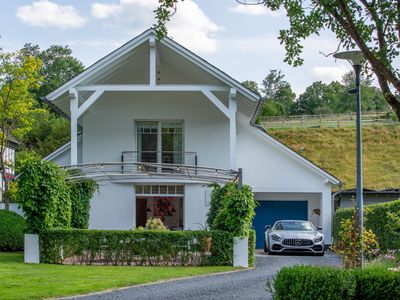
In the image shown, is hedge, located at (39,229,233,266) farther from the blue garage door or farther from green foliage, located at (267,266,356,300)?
the blue garage door

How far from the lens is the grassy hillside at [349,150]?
4478 cm

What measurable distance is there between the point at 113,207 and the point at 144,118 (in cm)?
373

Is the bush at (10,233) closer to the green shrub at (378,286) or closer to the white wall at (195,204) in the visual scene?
the white wall at (195,204)

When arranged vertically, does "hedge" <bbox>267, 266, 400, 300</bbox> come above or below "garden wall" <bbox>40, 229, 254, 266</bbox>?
above

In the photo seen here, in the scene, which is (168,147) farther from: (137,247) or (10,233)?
(137,247)

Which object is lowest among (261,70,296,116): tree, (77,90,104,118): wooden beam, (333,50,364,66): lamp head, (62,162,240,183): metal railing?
(62,162,240,183): metal railing

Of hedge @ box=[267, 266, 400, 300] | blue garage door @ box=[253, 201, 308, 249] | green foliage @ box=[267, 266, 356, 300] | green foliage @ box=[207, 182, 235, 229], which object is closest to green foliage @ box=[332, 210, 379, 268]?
hedge @ box=[267, 266, 400, 300]

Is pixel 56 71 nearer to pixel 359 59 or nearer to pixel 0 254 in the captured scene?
pixel 0 254

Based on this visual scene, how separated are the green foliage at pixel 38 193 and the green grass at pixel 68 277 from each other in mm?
1260

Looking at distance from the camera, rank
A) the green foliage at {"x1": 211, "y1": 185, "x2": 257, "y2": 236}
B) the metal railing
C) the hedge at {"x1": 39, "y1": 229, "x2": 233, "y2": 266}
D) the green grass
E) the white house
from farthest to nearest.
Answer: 1. the white house
2. the metal railing
3. the green foliage at {"x1": 211, "y1": 185, "x2": 257, "y2": 236}
4. the hedge at {"x1": 39, "y1": 229, "x2": 233, "y2": 266}
5. the green grass

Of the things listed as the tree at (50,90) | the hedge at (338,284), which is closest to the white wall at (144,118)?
the hedge at (338,284)

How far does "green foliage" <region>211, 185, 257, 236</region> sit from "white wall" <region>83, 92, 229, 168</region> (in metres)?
7.76

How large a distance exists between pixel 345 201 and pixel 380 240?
1153 centimetres

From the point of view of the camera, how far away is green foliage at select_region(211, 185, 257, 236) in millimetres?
18906
